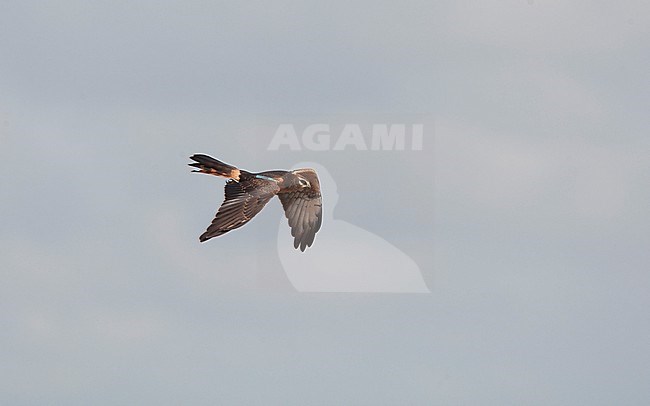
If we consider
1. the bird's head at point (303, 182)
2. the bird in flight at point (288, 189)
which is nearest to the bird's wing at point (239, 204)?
the bird in flight at point (288, 189)

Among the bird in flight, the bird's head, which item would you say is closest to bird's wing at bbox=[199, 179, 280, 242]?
the bird in flight

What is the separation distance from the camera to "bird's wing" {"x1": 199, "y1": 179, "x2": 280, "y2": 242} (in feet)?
145

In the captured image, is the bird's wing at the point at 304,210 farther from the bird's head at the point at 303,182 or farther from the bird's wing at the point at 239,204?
the bird's wing at the point at 239,204

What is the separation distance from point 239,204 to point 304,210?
13.4 feet

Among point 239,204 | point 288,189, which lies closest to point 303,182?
point 288,189

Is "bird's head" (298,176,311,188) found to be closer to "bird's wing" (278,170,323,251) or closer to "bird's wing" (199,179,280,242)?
"bird's wing" (278,170,323,251)

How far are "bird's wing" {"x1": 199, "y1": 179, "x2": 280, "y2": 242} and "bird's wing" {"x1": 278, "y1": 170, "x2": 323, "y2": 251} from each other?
5.07 feet

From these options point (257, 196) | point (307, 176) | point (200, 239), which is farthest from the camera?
point (307, 176)

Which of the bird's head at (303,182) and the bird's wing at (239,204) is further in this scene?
the bird's head at (303,182)

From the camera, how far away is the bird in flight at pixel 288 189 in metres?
46.5

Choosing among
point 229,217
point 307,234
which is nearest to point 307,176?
point 307,234

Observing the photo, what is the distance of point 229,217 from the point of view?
4472 cm

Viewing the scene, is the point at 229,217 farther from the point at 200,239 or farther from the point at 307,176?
the point at 307,176

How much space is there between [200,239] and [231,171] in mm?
5213
